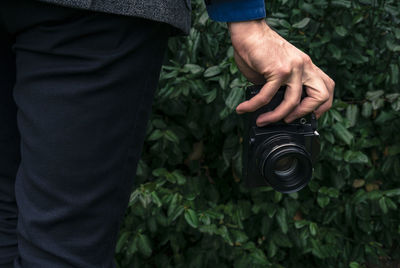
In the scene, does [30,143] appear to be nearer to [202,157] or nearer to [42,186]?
[42,186]

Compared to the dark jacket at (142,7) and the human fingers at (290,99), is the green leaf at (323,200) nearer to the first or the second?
the human fingers at (290,99)

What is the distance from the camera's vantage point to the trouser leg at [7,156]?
2.91 feet

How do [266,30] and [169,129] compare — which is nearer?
[266,30]

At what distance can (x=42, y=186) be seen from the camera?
28.6 inches

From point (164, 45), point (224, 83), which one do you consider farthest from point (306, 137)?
point (224, 83)

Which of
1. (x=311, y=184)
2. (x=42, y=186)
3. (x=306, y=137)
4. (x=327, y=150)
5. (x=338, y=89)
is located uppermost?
(x=42, y=186)

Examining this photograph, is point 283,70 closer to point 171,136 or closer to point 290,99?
point 290,99

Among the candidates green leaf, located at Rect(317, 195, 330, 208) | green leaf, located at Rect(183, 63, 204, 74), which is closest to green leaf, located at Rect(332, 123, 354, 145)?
green leaf, located at Rect(317, 195, 330, 208)

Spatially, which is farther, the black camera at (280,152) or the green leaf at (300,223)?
the green leaf at (300,223)

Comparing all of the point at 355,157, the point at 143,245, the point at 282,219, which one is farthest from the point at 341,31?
the point at 143,245

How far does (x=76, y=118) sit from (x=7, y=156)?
368mm

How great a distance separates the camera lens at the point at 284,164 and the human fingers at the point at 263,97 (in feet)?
0.42

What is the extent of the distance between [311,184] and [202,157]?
471mm

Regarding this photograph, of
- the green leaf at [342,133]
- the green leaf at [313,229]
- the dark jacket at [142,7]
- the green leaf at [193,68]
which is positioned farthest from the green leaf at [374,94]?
the dark jacket at [142,7]
